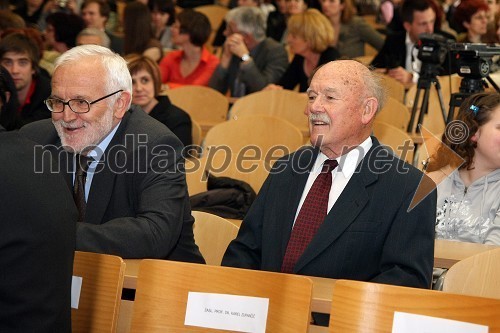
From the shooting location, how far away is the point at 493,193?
3.57m

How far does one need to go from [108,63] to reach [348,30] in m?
5.16

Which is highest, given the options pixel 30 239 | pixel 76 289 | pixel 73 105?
pixel 73 105

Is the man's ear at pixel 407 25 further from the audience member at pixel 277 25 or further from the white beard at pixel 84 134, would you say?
the white beard at pixel 84 134

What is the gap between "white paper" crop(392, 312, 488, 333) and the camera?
215 cm

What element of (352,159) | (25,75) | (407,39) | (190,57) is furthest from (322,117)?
(407,39)

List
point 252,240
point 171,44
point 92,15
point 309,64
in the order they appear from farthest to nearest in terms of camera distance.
→ point 171,44
point 92,15
point 309,64
point 252,240

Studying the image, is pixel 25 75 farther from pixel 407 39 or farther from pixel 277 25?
pixel 277 25

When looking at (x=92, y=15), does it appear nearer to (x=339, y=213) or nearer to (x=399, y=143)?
(x=399, y=143)

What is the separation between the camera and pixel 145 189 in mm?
3029

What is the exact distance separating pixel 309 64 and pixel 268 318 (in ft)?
14.5

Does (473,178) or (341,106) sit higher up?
(341,106)

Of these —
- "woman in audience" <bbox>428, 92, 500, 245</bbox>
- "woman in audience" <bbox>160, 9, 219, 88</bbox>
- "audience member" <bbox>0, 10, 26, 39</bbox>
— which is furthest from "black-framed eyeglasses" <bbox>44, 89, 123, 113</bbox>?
"audience member" <bbox>0, 10, 26, 39</bbox>

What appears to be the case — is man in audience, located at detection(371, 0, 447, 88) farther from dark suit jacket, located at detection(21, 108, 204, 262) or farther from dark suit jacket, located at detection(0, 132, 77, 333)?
dark suit jacket, located at detection(0, 132, 77, 333)

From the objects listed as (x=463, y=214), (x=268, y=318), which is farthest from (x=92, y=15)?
(x=268, y=318)
